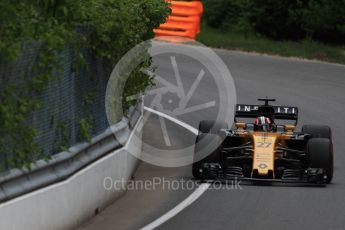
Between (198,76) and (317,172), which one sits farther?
(198,76)

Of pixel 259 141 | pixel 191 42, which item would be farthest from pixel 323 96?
pixel 259 141

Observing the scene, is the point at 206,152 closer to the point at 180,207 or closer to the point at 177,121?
the point at 180,207

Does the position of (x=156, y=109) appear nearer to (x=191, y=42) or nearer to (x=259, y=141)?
(x=259, y=141)

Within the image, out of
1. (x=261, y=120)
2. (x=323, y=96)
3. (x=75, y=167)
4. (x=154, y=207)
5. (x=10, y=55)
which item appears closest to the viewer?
(x=10, y=55)

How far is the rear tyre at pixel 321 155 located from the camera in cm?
Result: 1773

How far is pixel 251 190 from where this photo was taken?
682 inches

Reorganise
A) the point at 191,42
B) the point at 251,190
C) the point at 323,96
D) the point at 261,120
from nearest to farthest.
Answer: the point at 251,190 → the point at 261,120 → the point at 323,96 → the point at 191,42

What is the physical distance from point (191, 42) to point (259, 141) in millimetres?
22065

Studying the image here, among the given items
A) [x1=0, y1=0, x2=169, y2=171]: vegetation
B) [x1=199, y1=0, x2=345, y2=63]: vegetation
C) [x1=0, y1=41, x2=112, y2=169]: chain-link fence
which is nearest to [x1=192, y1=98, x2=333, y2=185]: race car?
[x1=0, y1=41, x2=112, y2=169]: chain-link fence

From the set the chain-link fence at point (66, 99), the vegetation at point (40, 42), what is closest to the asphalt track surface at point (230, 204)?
the chain-link fence at point (66, 99)

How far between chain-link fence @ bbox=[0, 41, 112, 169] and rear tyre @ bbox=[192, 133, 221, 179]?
1993 mm

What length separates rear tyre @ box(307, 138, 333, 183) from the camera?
1773 centimetres

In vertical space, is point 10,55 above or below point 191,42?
above

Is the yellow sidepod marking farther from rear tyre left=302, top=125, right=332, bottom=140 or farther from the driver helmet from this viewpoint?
rear tyre left=302, top=125, right=332, bottom=140
